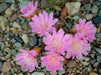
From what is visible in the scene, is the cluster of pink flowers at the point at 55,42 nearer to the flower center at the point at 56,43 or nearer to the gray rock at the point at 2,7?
the flower center at the point at 56,43

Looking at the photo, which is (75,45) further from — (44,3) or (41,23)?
(44,3)

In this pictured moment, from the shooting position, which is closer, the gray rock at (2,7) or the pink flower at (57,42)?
the pink flower at (57,42)

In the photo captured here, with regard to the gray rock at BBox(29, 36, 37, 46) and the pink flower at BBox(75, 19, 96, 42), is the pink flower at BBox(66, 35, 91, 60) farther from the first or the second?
the gray rock at BBox(29, 36, 37, 46)

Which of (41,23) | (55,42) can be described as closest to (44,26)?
(41,23)

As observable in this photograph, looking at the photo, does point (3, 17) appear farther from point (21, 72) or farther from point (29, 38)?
point (21, 72)

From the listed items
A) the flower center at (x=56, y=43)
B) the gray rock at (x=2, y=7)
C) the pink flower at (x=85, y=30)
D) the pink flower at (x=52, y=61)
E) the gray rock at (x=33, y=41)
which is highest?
the gray rock at (x=2, y=7)

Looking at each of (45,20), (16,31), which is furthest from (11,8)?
(45,20)

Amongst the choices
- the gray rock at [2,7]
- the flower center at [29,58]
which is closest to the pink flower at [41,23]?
the flower center at [29,58]
